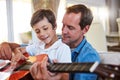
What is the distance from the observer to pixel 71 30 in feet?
2.83

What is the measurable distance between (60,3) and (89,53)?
1.80 ft

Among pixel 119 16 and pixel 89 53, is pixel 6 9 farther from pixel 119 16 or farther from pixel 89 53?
pixel 119 16

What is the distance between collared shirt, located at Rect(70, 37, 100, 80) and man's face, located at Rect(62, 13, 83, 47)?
0.02m

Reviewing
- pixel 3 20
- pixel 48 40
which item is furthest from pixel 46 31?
pixel 3 20

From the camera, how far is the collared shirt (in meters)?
0.79

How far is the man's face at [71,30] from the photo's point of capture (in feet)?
2.79

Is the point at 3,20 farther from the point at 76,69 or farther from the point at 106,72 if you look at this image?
the point at 106,72

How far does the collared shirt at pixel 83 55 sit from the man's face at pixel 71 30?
2cm

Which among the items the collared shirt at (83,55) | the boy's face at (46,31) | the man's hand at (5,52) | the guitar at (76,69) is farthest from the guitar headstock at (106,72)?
the man's hand at (5,52)

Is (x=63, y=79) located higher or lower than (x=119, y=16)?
lower

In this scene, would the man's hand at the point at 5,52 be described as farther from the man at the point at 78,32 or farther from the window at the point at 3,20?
the window at the point at 3,20

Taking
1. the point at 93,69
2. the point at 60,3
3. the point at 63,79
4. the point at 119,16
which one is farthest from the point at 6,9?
the point at 119,16

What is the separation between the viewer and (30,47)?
3.04 ft

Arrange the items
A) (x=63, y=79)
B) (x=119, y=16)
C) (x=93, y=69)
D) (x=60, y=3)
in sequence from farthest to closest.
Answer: (x=119, y=16), (x=60, y=3), (x=63, y=79), (x=93, y=69)
